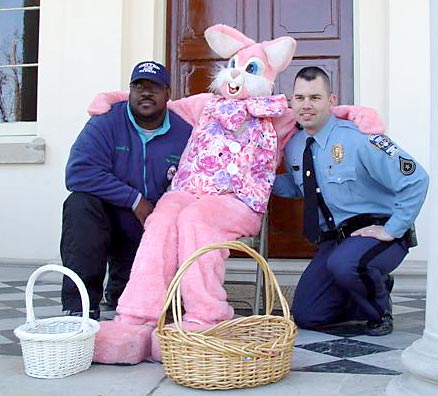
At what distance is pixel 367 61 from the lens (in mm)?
4242

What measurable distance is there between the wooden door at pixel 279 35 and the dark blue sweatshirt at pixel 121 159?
5.09 ft

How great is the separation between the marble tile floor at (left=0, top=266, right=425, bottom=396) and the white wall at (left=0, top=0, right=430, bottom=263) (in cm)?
158

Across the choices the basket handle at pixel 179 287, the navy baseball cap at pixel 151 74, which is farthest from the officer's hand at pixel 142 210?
the basket handle at pixel 179 287

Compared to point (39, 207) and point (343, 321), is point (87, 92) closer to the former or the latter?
point (39, 207)

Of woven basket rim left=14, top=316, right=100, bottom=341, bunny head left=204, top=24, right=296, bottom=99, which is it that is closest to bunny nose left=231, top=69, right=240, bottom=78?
bunny head left=204, top=24, right=296, bottom=99

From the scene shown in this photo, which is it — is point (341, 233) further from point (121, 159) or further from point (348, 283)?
point (121, 159)

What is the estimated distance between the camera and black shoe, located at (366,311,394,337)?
268 centimetres

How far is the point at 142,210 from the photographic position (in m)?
2.72

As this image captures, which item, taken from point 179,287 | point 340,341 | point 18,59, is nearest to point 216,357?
point 179,287

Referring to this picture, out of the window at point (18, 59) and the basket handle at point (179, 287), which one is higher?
the window at point (18, 59)

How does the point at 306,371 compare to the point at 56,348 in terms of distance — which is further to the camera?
the point at 306,371

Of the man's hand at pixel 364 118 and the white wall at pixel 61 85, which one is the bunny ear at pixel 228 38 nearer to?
the man's hand at pixel 364 118

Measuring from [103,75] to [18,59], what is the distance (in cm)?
104

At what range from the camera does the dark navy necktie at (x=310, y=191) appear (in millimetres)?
2799
